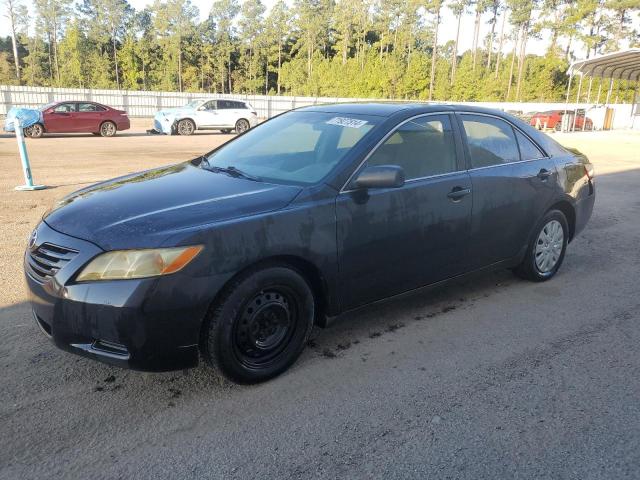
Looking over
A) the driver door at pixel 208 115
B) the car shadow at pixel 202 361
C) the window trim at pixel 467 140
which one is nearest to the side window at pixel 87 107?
the driver door at pixel 208 115

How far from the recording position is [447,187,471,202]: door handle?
389 cm

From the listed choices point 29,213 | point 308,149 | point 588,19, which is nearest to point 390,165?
point 308,149

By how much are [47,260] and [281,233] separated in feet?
4.11

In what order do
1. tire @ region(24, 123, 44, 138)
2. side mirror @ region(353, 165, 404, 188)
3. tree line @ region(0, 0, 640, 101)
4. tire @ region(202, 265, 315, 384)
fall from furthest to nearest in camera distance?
tree line @ region(0, 0, 640, 101) → tire @ region(24, 123, 44, 138) → side mirror @ region(353, 165, 404, 188) → tire @ region(202, 265, 315, 384)

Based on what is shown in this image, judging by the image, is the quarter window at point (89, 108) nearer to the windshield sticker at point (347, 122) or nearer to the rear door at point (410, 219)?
the windshield sticker at point (347, 122)

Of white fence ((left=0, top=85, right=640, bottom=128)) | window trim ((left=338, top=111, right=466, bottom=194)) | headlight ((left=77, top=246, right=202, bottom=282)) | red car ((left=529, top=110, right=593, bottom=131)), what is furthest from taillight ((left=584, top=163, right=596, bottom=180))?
white fence ((left=0, top=85, right=640, bottom=128))

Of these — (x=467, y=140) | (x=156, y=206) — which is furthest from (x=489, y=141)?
(x=156, y=206)

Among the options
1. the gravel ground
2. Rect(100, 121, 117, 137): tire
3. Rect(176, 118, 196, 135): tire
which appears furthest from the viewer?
Rect(176, 118, 196, 135): tire

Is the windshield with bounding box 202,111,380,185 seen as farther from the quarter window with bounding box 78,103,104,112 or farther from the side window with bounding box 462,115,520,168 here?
the quarter window with bounding box 78,103,104,112

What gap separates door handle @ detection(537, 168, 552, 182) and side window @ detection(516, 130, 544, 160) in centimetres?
14

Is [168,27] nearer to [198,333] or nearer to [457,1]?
[457,1]

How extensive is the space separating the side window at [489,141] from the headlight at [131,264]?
2.52 meters

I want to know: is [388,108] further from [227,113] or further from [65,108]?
[227,113]

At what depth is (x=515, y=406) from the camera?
2.95 m
